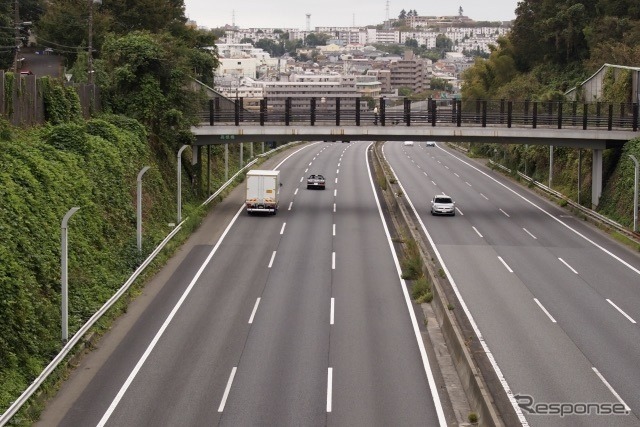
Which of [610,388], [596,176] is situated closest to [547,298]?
[610,388]

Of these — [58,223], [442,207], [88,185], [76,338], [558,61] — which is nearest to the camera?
[76,338]

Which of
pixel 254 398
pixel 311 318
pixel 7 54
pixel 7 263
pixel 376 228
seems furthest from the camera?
pixel 7 54

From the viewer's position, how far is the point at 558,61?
101125 millimetres

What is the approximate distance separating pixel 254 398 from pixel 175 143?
32.0m

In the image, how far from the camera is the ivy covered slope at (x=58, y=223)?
25.8 m

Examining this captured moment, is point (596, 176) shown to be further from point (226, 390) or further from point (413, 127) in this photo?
point (226, 390)

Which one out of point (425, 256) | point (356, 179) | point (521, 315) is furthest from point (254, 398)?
point (356, 179)

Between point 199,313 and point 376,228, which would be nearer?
point 199,313

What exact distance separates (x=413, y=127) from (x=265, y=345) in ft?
95.5

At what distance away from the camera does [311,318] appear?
3238 centimetres

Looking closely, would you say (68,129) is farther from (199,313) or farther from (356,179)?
(356,179)

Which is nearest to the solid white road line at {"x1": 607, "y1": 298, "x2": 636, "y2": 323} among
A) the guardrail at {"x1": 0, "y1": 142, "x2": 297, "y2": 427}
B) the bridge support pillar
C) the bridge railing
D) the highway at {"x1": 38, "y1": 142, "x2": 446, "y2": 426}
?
the highway at {"x1": 38, "y1": 142, "x2": 446, "y2": 426}

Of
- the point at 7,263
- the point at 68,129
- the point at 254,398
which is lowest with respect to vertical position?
the point at 254,398

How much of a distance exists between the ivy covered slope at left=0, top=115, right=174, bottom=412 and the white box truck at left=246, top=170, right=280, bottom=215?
5.30 m
